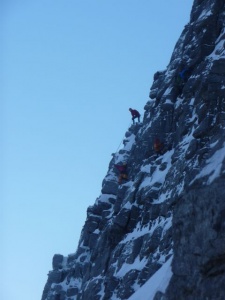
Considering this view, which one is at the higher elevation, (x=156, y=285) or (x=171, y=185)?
(x=171, y=185)

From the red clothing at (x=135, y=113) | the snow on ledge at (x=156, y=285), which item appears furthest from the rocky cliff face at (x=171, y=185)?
the red clothing at (x=135, y=113)

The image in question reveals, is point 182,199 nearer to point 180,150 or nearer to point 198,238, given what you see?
point 198,238

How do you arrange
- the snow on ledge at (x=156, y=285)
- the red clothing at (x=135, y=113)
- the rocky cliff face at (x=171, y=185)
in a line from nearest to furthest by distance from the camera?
the rocky cliff face at (x=171, y=185)
the snow on ledge at (x=156, y=285)
the red clothing at (x=135, y=113)

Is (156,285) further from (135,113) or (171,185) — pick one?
(135,113)

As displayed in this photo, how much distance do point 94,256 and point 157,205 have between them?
1315 centimetres

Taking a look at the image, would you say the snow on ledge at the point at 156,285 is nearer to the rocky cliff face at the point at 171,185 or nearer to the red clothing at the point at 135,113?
the rocky cliff face at the point at 171,185

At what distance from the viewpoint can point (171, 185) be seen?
3362 cm

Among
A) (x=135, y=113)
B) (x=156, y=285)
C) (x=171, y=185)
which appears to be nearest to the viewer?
(x=156, y=285)

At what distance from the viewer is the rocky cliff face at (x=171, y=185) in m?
14.9

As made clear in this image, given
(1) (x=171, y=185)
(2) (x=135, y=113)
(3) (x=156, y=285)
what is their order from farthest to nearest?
(2) (x=135, y=113)
(1) (x=171, y=185)
(3) (x=156, y=285)

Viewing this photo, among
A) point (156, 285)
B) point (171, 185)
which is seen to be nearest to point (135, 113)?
point (171, 185)

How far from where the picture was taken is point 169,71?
1815 inches

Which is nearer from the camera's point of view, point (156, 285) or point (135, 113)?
point (156, 285)

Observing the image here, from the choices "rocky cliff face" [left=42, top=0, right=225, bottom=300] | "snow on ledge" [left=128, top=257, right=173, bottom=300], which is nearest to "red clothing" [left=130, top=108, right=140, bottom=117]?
"rocky cliff face" [left=42, top=0, right=225, bottom=300]
